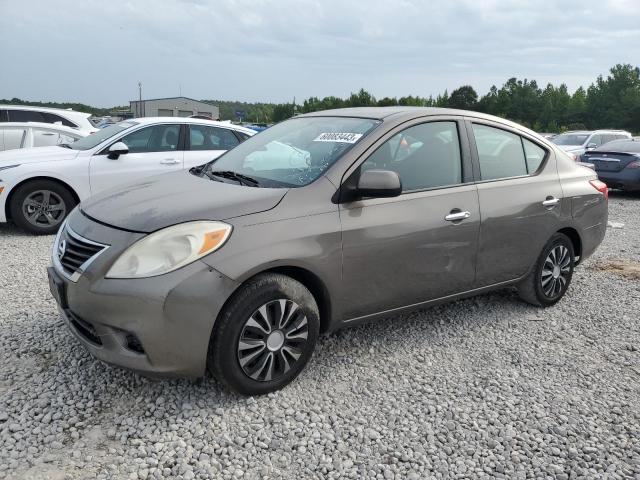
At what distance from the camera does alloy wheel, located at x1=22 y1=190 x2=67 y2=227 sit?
7.09 meters

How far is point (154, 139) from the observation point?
309 inches

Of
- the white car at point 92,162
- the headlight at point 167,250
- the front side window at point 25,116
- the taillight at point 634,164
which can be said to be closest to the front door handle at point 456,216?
the headlight at point 167,250

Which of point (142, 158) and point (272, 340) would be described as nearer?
point (272, 340)

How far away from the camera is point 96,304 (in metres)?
2.80

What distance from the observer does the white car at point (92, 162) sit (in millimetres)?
7043

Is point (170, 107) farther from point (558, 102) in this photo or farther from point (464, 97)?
point (558, 102)

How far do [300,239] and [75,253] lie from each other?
1.23 metres

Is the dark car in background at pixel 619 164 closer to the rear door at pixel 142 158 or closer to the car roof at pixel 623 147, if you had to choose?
the car roof at pixel 623 147

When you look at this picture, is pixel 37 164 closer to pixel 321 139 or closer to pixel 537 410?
pixel 321 139

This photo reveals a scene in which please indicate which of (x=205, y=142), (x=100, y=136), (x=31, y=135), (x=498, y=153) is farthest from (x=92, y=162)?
(x=498, y=153)

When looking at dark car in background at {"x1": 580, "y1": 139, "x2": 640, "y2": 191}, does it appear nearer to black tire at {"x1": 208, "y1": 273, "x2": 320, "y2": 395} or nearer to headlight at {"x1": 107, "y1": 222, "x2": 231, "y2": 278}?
black tire at {"x1": 208, "y1": 273, "x2": 320, "y2": 395}

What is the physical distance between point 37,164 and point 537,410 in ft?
21.4

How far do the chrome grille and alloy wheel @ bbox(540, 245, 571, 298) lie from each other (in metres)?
3.47

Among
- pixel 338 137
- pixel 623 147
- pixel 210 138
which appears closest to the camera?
pixel 338 137
